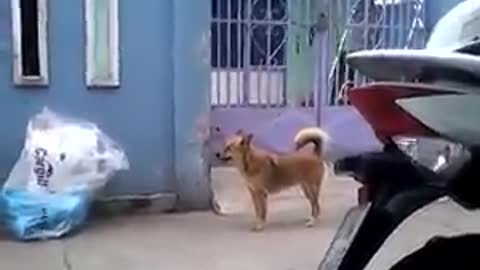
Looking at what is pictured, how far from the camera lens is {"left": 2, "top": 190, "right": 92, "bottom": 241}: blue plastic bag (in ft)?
19.3

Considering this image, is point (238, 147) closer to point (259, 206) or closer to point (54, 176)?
point (259, 206)

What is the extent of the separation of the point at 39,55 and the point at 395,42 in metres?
3.47

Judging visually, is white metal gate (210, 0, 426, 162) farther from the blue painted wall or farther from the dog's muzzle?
the blue painted wall

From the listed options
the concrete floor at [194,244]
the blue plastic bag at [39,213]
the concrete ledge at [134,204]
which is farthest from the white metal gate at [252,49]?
the blue plastic bag at [39,213]

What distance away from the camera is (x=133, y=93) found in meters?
6.45

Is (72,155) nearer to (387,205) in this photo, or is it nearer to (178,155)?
(178,155)

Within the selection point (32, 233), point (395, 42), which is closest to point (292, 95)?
point (395, 42)

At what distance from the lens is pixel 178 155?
260 inches

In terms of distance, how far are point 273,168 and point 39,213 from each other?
1.58 meters

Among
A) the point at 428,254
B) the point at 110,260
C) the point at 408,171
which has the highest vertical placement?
the point at 408,171

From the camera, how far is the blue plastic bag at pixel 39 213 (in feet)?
19.3

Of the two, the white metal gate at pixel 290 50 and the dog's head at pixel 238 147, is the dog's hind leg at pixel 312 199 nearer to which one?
the dog's head at pixel 238 147

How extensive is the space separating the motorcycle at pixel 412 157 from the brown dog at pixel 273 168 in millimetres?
4250

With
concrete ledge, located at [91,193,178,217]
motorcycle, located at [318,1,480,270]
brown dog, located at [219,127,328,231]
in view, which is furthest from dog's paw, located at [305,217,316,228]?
motorcycle, located at [318,1,480,270]
